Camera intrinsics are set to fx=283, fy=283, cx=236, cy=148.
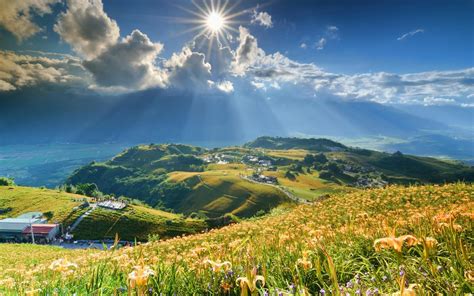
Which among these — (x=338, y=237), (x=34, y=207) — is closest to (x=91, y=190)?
(x=34, y=207)

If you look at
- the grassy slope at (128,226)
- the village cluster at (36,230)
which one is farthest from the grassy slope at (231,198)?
the village cluster at (36,230)

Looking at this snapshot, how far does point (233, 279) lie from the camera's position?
12.0 feet

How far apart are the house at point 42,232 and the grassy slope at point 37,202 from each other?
31.9 feet

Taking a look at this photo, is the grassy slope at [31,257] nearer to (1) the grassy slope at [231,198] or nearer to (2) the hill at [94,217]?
(2) the hill at [94,217]

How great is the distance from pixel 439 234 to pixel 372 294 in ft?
9.06

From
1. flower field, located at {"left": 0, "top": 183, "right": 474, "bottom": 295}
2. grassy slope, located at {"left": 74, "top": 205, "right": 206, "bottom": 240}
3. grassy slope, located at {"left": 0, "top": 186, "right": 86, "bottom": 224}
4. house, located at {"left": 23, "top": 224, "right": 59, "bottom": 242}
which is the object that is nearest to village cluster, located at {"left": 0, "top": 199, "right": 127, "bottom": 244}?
house, located at {"left": 23, "top": 224, "right": 59, "bottom": 242}

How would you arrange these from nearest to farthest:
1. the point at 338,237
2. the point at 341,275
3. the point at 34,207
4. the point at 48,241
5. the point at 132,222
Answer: the point at 341,275 < the point at 338,237 < the point at 48,241 < the point at 132,222 < the point at 34,207

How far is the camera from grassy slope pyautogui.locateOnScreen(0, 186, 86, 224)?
11881 centimetres

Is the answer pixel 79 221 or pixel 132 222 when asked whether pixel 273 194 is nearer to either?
pixel 132 222

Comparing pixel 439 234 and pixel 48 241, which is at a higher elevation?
pixel 439 234

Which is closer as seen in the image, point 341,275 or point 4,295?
point 4,295

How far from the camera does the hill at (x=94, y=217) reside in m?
101

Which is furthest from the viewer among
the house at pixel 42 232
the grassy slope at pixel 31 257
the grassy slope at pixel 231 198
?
the grassy slope at pixel 231 198

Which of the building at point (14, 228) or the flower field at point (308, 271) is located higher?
the flower field at point (308, 271)
